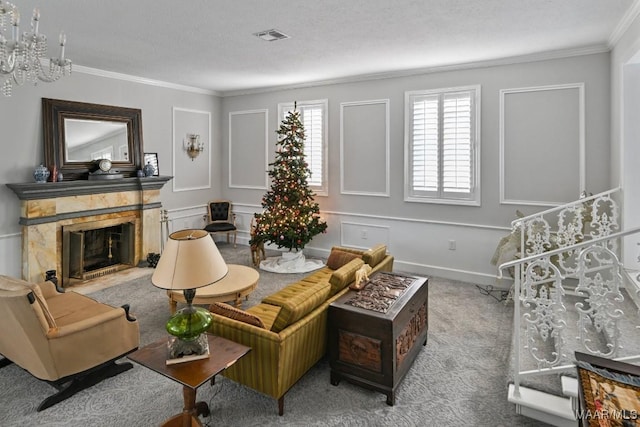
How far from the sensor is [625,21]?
366 cm

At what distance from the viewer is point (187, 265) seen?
2113mm

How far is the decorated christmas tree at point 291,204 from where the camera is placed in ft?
19.9

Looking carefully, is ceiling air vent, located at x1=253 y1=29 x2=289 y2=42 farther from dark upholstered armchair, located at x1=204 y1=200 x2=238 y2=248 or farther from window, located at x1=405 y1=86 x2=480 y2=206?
dark upholstered armchair, located at x1=204 y1=200 x2=238 y2=248

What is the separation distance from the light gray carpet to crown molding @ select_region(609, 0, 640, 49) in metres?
3.26

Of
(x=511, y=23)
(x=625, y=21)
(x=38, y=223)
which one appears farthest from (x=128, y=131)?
(x=625, y=21)

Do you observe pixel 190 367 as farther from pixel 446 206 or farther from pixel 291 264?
pixel 446 206

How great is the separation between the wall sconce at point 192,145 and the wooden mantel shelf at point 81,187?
921 millimetres

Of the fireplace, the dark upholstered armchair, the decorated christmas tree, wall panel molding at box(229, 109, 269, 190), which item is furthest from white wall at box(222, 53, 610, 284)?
the fireplace

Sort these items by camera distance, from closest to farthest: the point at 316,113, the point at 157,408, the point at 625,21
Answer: the point at 157,408 → the point at 625,21 → the point at 316,113

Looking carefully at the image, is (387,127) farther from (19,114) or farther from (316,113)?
(19,114)

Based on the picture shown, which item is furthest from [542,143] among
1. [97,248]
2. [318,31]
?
[97,248]

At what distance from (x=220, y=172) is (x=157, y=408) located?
5920 millimetres

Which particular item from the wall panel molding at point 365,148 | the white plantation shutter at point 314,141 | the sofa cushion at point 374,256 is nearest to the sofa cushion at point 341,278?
the sofa cushion at point 374,256

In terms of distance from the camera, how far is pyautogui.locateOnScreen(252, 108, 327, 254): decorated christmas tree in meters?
6.05
